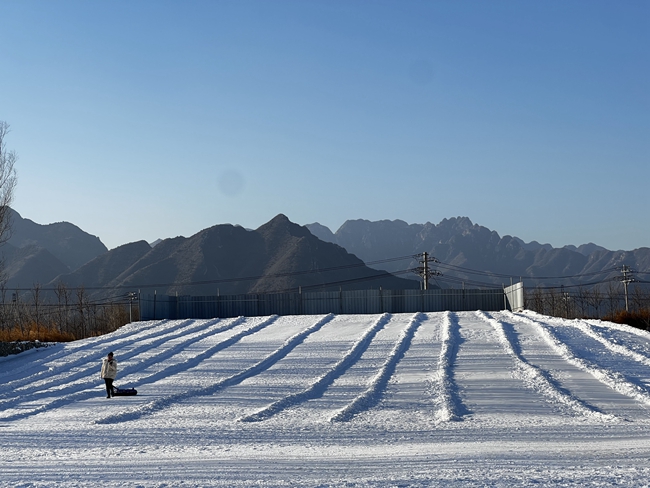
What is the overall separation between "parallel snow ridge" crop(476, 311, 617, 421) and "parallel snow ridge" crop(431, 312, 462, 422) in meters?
2.12

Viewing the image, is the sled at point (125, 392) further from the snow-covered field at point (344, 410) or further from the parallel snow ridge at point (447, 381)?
the parallel snow ridge at point (447, 381)

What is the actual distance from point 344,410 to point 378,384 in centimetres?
454

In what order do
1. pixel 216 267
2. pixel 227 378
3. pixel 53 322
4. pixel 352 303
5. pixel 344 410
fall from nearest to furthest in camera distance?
pixel 344 410 → pixel 227 378 → pixel 352 303 → pixel 53 322 → pixel 216 267

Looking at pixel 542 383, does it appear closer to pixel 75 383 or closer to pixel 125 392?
pixel 125 392

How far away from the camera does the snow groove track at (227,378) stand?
52.1 ft

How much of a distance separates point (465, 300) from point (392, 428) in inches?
1287

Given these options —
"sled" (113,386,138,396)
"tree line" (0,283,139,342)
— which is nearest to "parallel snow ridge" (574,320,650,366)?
"sled" (113,386,138,396)

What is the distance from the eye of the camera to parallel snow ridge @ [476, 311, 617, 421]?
1462 centimetres

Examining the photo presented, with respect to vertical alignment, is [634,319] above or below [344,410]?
below

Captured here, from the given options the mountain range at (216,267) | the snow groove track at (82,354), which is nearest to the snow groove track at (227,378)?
Result: the snow groove track at (82,354)

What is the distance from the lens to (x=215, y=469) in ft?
31.2

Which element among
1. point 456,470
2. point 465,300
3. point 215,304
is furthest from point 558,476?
point 215,304

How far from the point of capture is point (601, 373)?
2028cm

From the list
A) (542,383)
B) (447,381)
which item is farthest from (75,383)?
(542,383)
